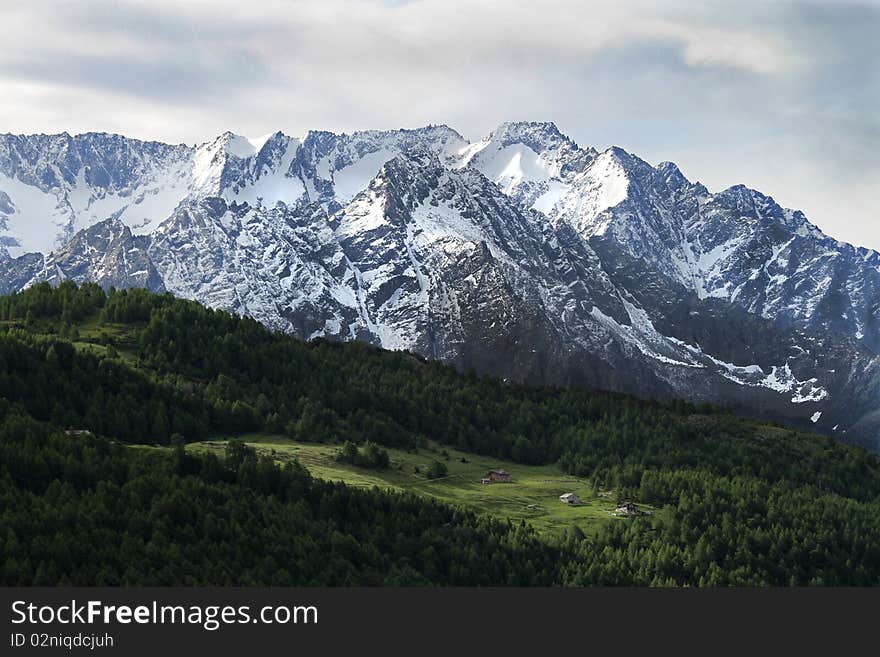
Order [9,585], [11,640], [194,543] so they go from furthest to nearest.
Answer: [194,543]
[9,585]
[11,640]

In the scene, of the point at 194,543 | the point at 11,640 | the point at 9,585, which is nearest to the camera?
the point at 11,640

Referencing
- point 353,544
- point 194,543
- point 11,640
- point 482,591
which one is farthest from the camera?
point 353,544

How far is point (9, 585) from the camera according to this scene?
15275cm

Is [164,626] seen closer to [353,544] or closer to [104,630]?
[104,630]

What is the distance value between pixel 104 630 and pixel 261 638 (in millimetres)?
14747

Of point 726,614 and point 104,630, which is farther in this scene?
point 726,614

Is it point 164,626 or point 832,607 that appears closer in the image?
point 164,626

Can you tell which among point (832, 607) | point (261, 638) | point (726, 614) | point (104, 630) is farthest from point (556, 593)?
point (104, 630)

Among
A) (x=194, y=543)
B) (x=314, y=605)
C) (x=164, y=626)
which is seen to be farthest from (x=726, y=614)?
(x=194, y=543)

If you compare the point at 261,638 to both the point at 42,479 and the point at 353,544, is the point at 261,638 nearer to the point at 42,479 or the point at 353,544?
the point at 353,544

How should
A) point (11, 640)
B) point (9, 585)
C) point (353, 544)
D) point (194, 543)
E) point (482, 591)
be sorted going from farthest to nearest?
point (353, 544) < point (194, 543) < point (9, 585) < point (482, 591) < point (11, 640)

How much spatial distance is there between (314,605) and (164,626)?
1753 cm

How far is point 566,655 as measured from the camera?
124 metres

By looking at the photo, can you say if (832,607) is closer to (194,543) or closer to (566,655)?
(566,655)
